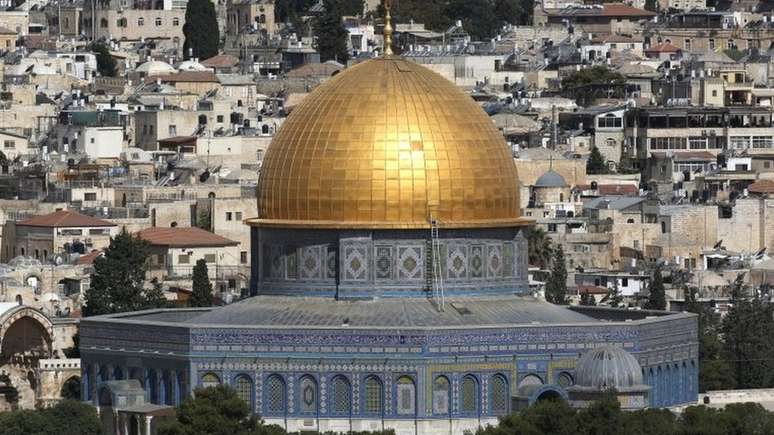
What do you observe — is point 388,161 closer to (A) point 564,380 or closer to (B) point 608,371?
(A) point 564,380

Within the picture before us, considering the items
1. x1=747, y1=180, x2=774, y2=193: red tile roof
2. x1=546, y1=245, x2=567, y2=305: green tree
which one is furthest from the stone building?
x1=747, y1=180, x2=774, y2=193: red tile roof

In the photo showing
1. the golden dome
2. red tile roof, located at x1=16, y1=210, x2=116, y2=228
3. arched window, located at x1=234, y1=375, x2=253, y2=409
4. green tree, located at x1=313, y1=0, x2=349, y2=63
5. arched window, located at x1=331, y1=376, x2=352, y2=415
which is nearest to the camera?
arched window, located at x1=331, y1=376, x2=352, y2=415

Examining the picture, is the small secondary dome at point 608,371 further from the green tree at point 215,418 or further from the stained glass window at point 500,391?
the green tree at point 215,418

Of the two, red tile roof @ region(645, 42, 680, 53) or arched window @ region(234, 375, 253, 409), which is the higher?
red tile roof @ region(645, 42, 680, 53)

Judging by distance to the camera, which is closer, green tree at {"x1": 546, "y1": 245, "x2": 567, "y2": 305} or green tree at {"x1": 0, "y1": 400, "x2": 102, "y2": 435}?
green tree at {"x1": 0, "y1": 400, "x2": 102, "y2": 435}

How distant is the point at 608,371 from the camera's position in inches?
3123

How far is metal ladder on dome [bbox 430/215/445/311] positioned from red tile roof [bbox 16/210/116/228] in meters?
34.0

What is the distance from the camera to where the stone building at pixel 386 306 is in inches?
3182

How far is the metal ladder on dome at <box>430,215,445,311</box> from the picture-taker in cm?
8269

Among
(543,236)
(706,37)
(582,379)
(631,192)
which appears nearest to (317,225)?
(582,379)

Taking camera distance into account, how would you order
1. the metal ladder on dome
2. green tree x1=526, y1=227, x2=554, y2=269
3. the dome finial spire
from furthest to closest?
green tree x1=526, y1=227, x2=554, y2=269 → the dome finial spire → the metal ladder on dome

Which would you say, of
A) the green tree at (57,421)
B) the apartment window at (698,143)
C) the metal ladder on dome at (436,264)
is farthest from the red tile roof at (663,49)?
the metal ladder on dome at (436,264)

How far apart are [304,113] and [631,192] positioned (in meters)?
45.2

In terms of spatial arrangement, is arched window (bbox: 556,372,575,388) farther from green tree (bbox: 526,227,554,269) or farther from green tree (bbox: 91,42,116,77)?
green tree (bbox: 91,42,116,77)
